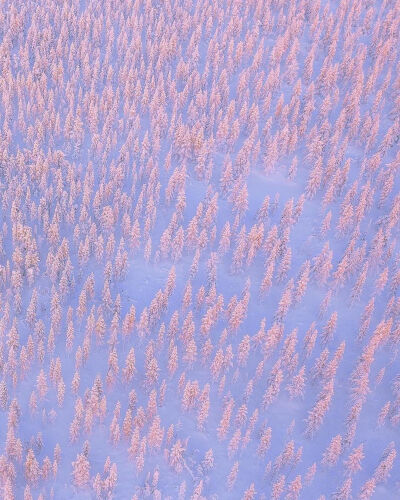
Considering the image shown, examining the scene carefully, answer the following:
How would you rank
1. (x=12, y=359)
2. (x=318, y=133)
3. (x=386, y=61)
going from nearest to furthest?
(x=12, y=359) → (x=318, y=133) → (x=386, y=61)

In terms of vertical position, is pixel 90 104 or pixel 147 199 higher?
pixel 90 104

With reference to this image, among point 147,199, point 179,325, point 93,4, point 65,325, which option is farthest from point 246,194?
point 93,4

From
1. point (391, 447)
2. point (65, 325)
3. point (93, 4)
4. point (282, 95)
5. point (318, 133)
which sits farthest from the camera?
point (93, 4)

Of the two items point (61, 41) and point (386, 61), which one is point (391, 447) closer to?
point (386, 61)

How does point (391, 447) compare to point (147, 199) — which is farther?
point (147, 199)

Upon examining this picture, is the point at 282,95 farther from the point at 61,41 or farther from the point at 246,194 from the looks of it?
the point at 61,41

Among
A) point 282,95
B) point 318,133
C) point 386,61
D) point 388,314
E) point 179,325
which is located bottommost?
point 179,325
